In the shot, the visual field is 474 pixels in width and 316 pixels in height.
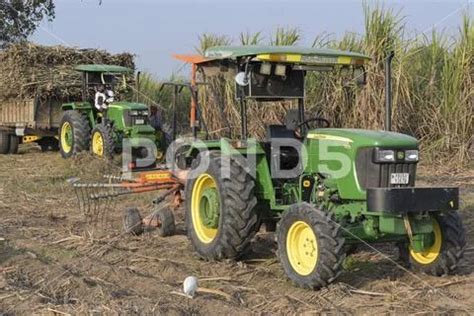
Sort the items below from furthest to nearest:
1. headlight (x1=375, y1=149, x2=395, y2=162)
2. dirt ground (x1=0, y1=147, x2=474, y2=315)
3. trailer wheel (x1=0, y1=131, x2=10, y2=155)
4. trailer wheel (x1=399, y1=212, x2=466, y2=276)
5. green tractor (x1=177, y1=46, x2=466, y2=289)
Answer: trailer wheel (x1=0, y1=131, x2=10, y2=155)
trailer wheel (x1=399, y1=212, x2=466, y2=276)
headlight (x1=375, y1=149, x2=395, y2=162)
green tractor (x1=177, y1=46, x2=466, y2=289)
dirt ground (x1=0, y1=147, x2=474, y2=315)

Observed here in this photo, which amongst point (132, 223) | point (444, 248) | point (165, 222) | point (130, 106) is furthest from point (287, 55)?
point (130, 106)

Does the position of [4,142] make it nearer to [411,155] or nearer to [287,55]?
[287,55]

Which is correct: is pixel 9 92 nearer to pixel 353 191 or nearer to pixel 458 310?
pixel 353 191

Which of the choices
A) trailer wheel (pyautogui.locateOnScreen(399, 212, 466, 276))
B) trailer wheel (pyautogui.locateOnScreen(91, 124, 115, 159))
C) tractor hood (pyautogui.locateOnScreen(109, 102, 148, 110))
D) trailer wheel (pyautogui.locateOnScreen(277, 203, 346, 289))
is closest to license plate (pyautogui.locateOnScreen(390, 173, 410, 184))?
trailer wheel (pyautogui.locateOnScreen(399, 212, 466, 276))

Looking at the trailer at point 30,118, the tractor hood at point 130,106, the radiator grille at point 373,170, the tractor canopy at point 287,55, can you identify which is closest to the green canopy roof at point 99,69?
the tractor hood at point 130,106

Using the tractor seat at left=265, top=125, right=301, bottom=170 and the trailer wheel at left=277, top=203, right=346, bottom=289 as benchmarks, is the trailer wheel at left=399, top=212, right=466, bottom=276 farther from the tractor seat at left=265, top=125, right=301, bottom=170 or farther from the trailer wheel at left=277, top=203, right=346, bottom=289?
the tractor seat at left=265, top=125, right=301, bottom=170

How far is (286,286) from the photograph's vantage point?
5391 millimetres

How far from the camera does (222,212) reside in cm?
597

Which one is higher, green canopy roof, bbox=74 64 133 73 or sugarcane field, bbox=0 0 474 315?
green canopy roof, bbox=74 64 133 73

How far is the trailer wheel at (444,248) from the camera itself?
556 centimetres

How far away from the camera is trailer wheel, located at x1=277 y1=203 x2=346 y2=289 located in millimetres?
5058

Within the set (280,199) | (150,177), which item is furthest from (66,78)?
(280,199)

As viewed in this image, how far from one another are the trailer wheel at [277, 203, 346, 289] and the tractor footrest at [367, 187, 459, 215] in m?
0.33

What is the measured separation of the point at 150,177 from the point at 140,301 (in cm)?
322
